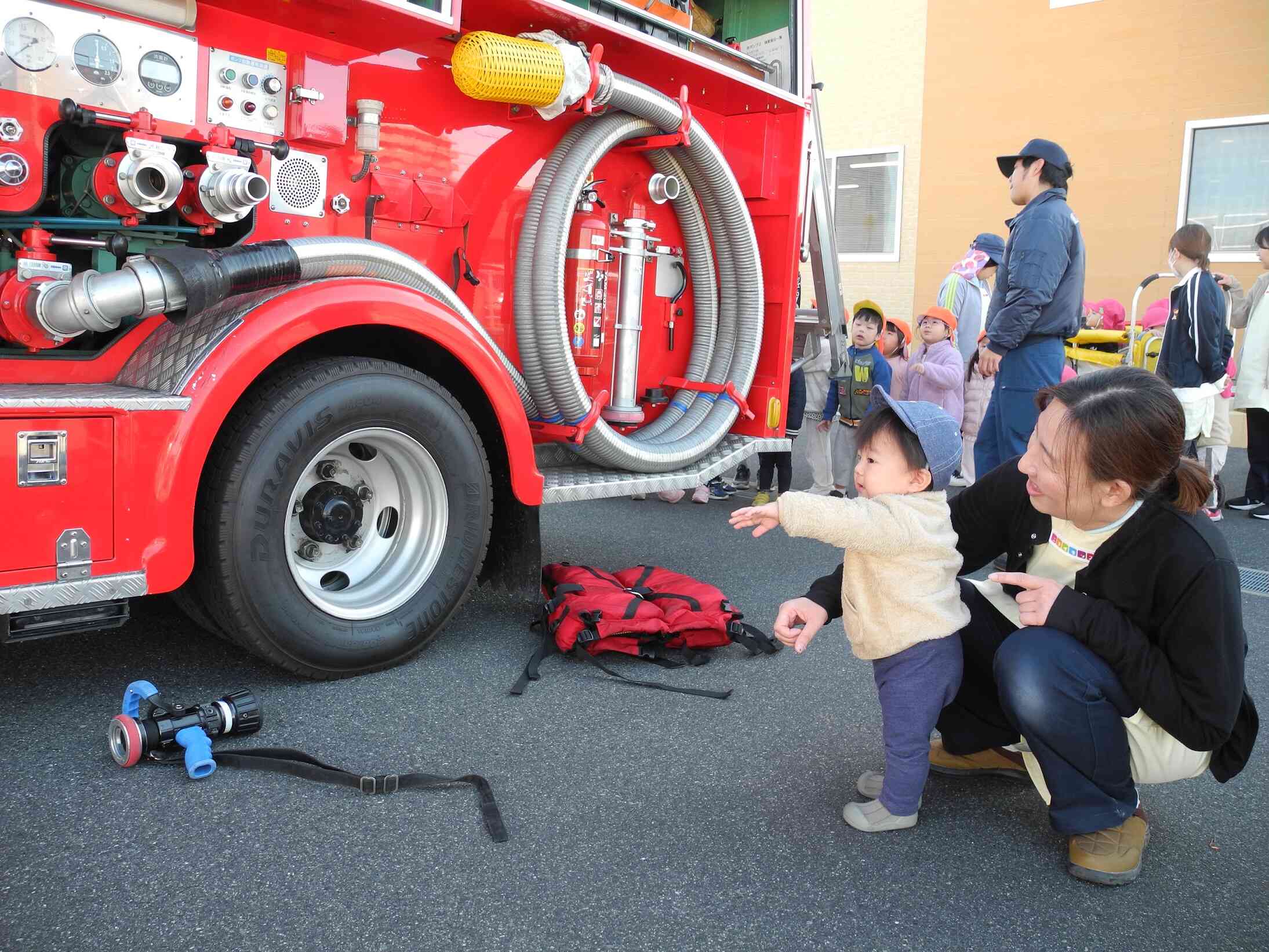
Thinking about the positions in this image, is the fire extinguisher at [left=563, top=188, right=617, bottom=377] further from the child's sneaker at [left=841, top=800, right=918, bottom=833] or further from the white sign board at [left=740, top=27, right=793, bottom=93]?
the child's sneaker at [left=841, top=800, right=918, bottom=833]

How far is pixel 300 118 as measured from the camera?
3.20m

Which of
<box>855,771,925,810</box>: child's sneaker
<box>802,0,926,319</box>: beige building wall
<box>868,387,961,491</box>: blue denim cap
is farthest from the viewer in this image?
<box>802,0,926,319</box>: beige building wall

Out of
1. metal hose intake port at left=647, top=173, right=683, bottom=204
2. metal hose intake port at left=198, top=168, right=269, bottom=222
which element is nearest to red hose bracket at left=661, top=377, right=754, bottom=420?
metal hose intake port at left=647, top=173, right=683, bottom=204

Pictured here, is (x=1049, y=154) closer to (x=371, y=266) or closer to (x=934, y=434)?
(x=934, y=434)

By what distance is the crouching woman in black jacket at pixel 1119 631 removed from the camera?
2.04 metres

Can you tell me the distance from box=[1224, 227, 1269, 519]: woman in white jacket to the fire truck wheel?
5.97 m

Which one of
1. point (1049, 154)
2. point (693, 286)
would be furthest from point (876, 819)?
point (1049, 154)

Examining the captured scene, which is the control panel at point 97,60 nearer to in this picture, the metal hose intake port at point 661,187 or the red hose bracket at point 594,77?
the red hose bracket at point 594,77

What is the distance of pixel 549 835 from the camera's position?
2307mm

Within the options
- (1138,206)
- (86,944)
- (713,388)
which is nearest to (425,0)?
(713,388)

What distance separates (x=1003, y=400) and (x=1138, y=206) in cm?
767

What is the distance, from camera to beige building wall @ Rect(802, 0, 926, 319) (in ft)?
41.0

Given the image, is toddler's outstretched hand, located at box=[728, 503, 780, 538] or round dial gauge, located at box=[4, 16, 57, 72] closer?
toddler's outstretched hand, located at box=[728, 503, 780, 538]

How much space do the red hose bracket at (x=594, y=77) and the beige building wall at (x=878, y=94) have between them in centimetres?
945
